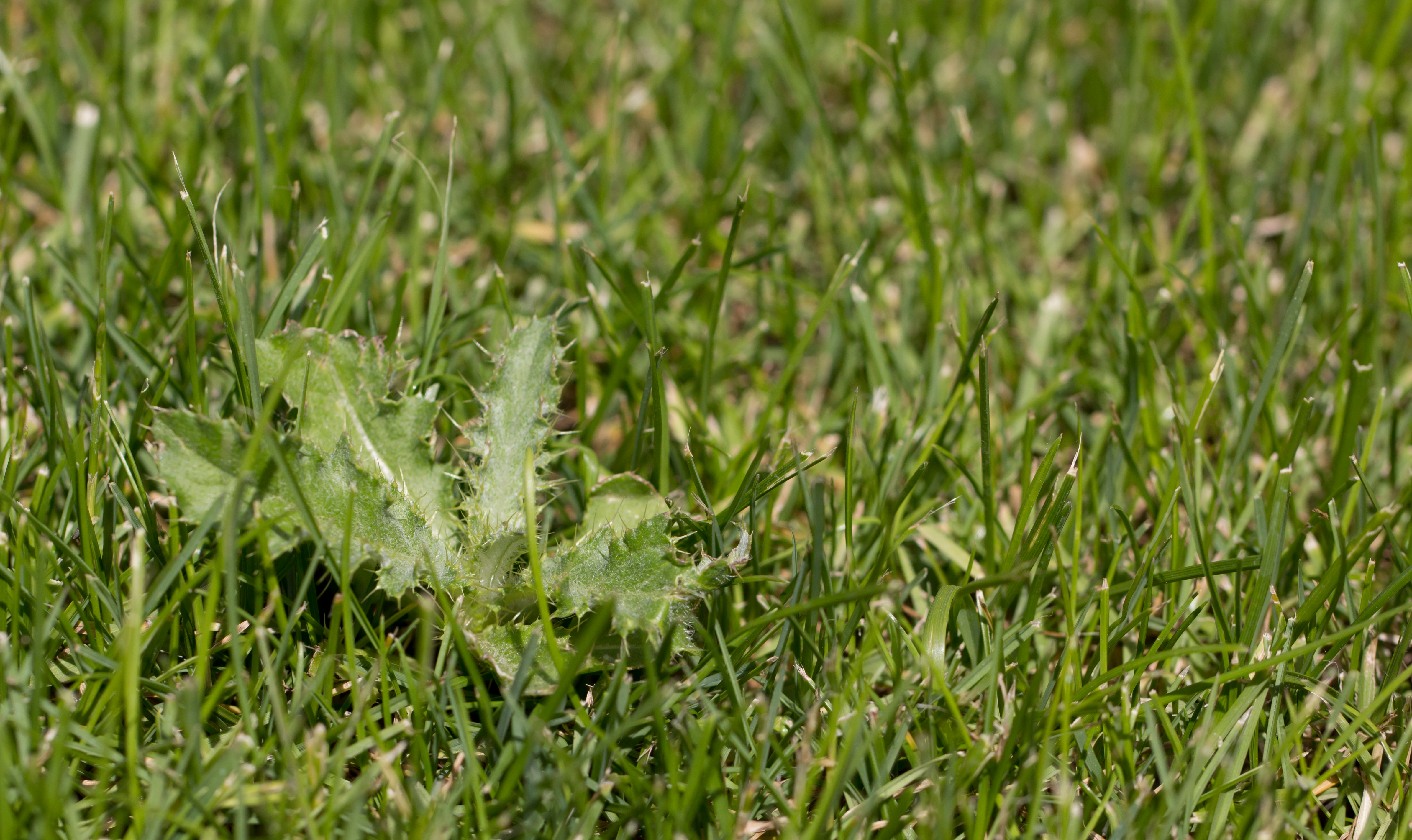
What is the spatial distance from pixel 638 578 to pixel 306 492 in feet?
1.41

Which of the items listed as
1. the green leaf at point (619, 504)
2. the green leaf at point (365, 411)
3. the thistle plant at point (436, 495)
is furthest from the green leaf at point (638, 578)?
the green leaf at point (365, 411)

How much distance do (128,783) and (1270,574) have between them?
1.43 m

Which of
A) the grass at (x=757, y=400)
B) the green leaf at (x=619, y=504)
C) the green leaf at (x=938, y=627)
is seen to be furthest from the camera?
the green leaf at (x=619, y=504)

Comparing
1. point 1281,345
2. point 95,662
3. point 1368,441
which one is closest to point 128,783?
point 95,662

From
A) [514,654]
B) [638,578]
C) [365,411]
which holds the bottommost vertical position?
[514,654]

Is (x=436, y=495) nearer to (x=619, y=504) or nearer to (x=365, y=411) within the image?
(x=365, y=411)

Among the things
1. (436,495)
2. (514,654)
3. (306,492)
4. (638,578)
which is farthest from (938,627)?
(306,492)

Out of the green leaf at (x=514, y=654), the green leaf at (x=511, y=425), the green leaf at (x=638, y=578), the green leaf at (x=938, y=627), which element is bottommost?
the green leaf at (x=514, y=654)

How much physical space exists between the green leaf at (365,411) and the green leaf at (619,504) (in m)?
0.20

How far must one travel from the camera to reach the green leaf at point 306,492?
137 cm

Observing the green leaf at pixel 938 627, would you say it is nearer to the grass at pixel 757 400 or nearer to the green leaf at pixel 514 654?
the grass at pixel 757 400

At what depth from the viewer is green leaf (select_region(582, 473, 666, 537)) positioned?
1571 mm

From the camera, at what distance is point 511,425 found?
1574 millimetres

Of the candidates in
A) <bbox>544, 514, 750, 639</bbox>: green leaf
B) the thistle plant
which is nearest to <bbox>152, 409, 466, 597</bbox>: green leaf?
the thistle plant
